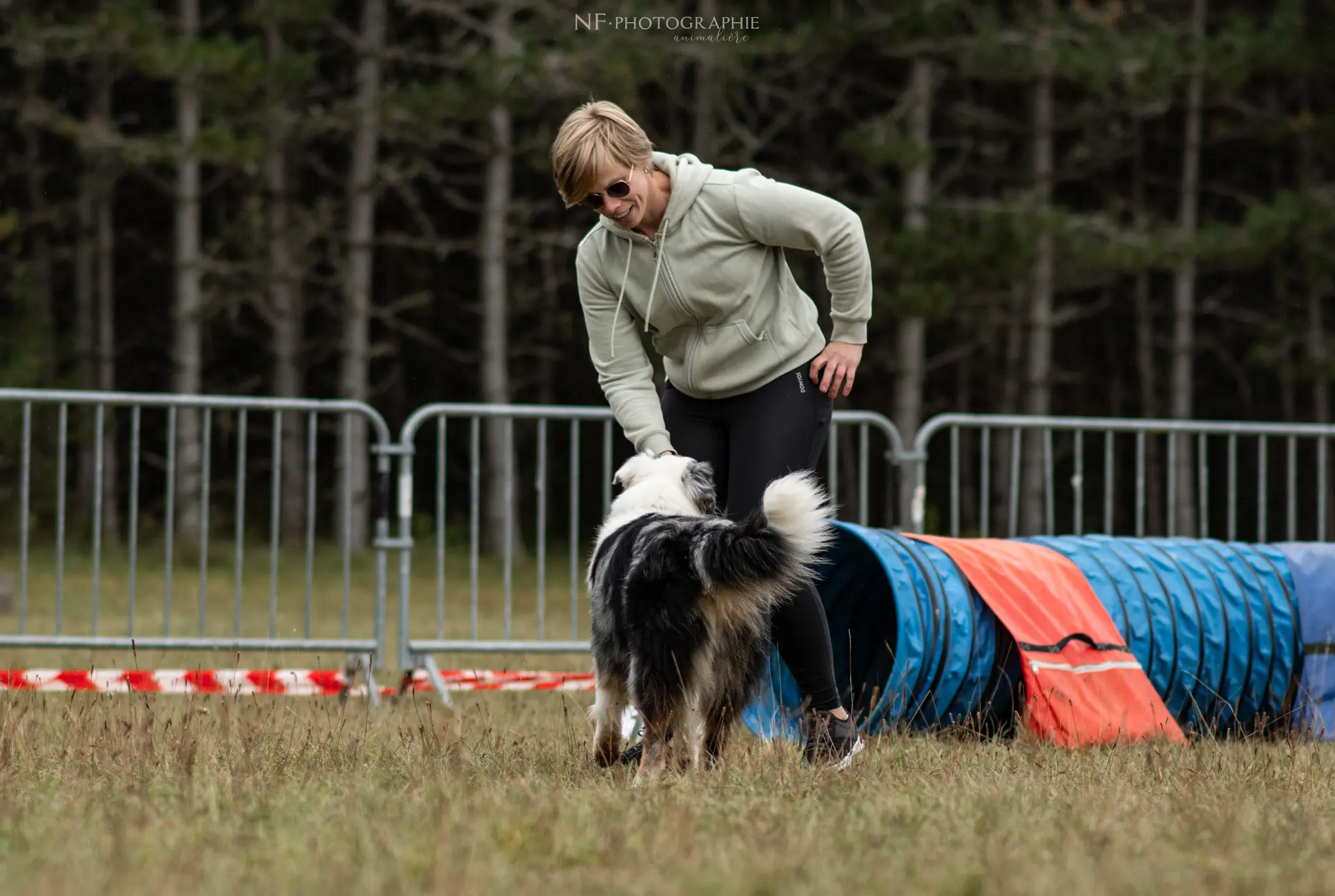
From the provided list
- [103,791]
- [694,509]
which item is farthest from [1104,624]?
[103,791]

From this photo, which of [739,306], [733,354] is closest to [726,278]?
[739,306]

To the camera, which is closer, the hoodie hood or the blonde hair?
the blonde hair

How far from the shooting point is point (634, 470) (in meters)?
3.87

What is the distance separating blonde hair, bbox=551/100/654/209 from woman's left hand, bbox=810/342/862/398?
726mm

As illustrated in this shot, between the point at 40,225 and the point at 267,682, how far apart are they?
45.0ft

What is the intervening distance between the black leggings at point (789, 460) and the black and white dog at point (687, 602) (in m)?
0.19

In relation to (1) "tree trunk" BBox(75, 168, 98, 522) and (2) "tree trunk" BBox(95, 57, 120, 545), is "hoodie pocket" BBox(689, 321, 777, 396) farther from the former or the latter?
(1) "tree trunk" BBox(75, 168, 98, 522)

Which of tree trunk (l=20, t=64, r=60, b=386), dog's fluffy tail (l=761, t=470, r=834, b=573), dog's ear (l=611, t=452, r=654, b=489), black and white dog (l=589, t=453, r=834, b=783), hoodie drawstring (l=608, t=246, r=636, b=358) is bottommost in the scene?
black and white dog (l=589, t=453, r=834, b=783)

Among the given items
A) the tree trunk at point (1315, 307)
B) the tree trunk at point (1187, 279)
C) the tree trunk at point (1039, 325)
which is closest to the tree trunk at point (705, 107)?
the tree trunk at point (1039, 325)

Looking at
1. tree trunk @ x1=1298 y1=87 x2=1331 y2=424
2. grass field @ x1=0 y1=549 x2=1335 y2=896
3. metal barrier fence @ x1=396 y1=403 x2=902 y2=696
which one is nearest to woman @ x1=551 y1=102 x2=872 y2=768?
grass field @ x1=0 y1=549 x2=1335 y2=896

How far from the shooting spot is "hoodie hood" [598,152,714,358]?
3881 mm

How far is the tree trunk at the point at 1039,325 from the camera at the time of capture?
1501 centimetres

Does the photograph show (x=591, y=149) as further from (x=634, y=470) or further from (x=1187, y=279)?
(x=1187, y=279)

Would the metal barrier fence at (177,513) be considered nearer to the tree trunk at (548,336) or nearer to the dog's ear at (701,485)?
the dog's ear at (701,485)
